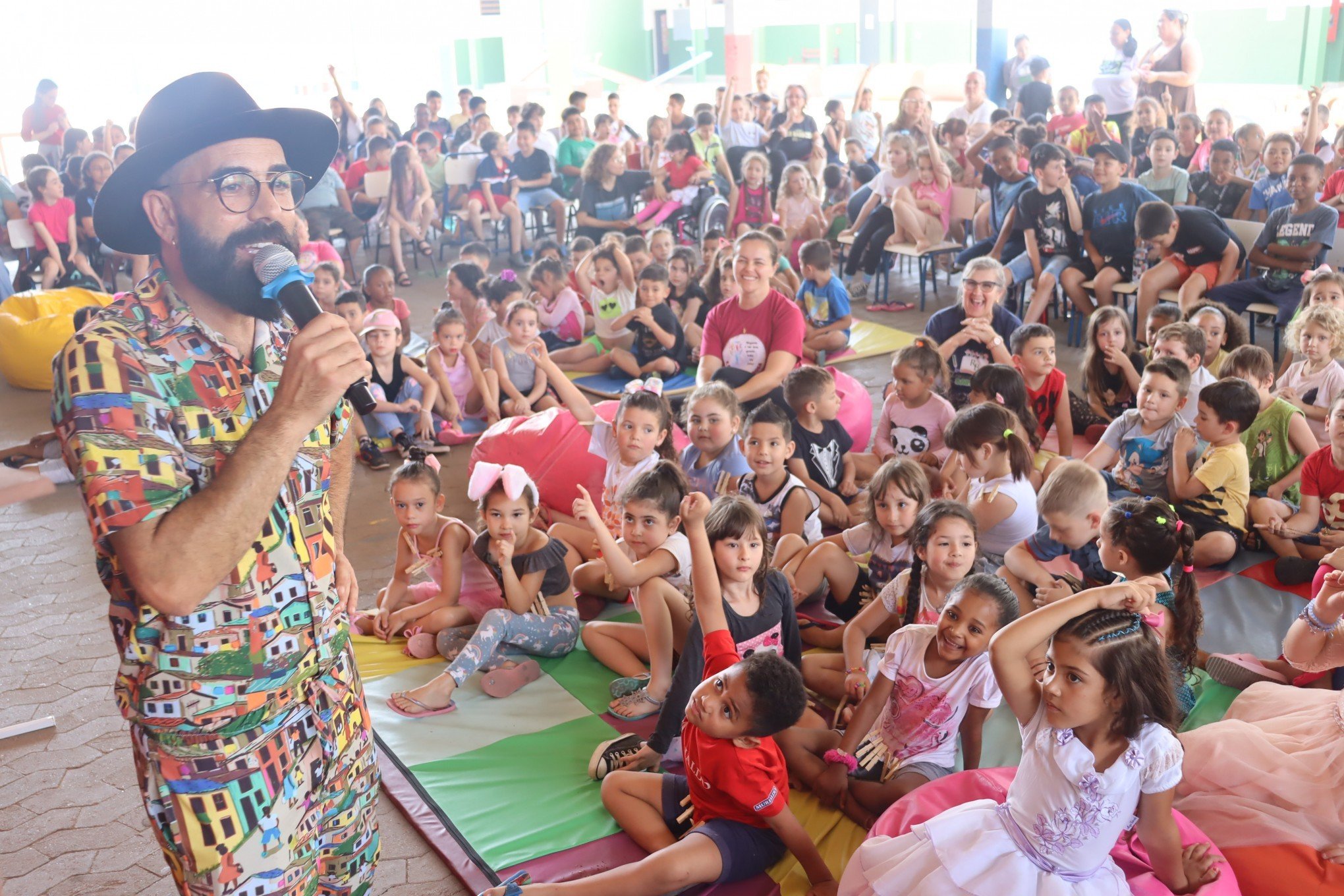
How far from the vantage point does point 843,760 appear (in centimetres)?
289

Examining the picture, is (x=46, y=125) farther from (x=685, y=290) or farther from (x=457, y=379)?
(x=685, y=290)

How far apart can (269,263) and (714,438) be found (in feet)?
9.22

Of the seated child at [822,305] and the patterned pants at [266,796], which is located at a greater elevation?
the patterned pants at [266,796]

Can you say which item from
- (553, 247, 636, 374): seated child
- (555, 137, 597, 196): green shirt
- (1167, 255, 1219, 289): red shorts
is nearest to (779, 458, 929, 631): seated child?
(553, 247, 636, 374): seated child

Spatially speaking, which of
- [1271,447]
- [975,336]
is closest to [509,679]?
[975,336]

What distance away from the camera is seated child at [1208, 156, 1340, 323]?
6.16m

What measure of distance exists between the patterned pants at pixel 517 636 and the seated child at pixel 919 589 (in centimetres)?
92

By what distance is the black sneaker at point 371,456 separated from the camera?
5852 millimetres

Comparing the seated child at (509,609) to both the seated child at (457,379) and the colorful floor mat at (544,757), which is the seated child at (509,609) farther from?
the seated child at (457,379)

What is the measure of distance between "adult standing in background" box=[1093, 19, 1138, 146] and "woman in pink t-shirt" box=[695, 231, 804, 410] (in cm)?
676

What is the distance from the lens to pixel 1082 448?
5.33 metres

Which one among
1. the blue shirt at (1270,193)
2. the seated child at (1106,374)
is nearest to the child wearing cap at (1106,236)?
the blue shirt at (1270,193)

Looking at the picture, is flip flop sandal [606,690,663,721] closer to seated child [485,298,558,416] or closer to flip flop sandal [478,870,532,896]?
flip flop sandal [478,870,532,896]

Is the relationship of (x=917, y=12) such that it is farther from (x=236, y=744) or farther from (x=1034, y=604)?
(x=236, y=744)
